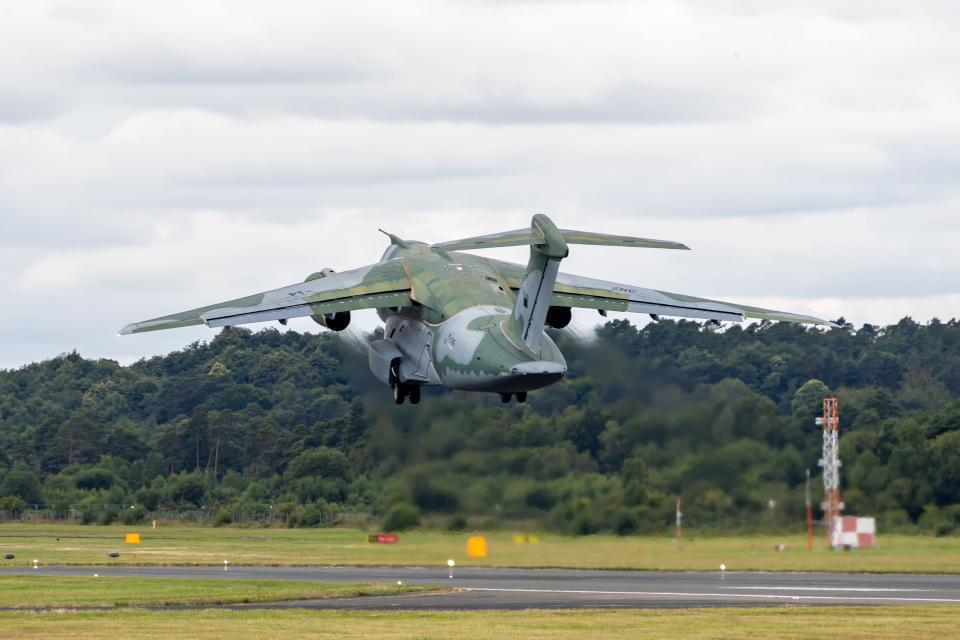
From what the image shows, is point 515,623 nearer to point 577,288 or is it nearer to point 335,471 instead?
point 577,288

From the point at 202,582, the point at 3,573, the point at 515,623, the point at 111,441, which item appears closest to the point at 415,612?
the point at 515,623

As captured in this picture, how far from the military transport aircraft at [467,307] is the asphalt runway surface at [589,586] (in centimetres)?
726

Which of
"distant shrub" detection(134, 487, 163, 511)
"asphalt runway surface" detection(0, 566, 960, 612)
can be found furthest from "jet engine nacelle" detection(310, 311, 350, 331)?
"distant shrub" detection(134, 487, 163, 511)

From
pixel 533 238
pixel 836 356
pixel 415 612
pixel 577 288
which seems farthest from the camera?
pixel 836 356

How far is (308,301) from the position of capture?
184ft

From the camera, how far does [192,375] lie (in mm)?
141125

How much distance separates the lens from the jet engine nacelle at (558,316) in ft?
189

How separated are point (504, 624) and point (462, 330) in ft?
26.2

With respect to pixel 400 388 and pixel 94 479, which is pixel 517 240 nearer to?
pixel 400 388

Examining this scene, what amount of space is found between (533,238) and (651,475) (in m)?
10.5

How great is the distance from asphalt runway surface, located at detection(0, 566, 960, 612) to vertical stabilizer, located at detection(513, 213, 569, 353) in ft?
34.2

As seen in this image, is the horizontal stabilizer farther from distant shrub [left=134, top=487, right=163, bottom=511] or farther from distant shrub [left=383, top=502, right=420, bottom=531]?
distant shrub [left=134, top=487, right=163, bottom=511]

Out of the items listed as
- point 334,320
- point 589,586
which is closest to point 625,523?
point 589,586

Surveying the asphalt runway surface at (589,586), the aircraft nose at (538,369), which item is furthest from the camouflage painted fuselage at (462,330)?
the asphalt runway surface at (589,586)
